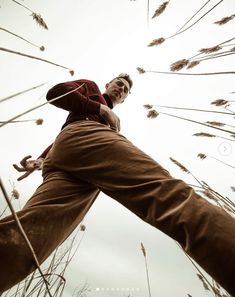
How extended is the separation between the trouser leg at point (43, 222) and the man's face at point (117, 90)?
0.96 metres

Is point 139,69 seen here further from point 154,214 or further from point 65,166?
point 154,214

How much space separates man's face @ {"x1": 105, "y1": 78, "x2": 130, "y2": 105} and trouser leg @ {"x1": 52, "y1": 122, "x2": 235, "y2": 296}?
2.78 ft

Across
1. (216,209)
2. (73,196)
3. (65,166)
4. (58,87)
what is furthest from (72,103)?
(216,209)

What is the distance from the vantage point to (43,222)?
0.98 meters

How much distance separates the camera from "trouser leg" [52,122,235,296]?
65 cm

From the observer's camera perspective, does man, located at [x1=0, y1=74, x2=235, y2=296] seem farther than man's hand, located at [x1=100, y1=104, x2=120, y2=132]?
No

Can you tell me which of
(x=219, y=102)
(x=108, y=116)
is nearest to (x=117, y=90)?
(x=108, y=116)

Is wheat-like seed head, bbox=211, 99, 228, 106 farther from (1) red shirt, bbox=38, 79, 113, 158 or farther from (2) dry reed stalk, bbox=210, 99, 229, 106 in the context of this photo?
(1) red shirt, bbox=38, 79, 113, 158

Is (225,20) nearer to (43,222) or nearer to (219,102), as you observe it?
(219,102)

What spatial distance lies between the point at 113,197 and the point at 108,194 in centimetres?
3

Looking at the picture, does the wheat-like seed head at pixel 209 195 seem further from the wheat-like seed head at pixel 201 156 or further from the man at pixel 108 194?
the man at pixel 108 194

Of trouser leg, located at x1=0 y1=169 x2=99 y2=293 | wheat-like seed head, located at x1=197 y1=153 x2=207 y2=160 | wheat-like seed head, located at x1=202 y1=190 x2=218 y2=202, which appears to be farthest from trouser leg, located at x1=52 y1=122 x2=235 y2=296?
wheat-like seed head, located at x1=197 y1=153 x2=207 y2=160

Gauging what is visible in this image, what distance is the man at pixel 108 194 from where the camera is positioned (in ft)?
2.20

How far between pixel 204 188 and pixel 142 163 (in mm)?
849
